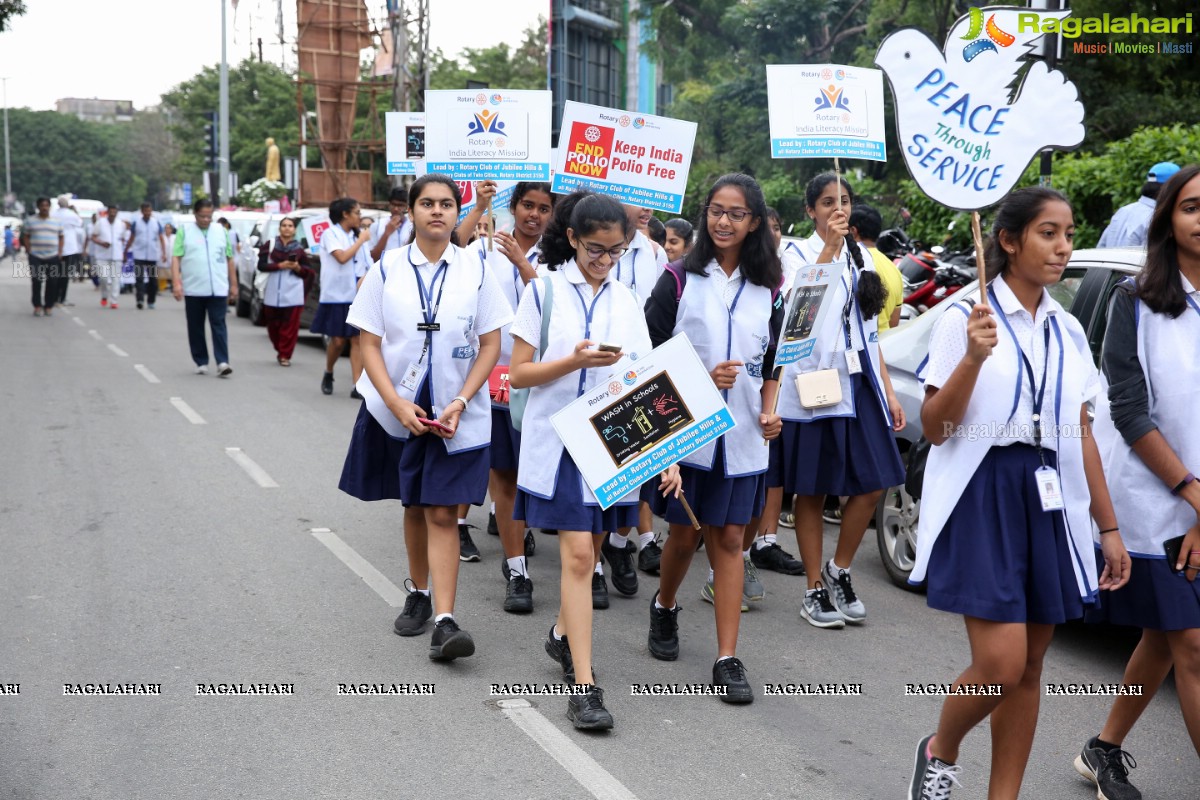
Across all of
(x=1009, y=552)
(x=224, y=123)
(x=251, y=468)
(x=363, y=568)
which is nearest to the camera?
(x=1009, y=552)

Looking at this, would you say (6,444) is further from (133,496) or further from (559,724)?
(559,724)

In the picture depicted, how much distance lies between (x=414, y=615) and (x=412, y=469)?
73 centimetres

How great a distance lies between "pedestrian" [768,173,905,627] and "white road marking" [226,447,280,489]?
399 cm

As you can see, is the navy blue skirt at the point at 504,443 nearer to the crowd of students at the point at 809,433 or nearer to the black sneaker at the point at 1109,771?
the crowd of students at the point at 809,433

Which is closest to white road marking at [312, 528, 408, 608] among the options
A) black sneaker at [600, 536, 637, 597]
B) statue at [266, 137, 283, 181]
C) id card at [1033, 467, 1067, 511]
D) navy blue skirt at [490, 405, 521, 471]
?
navy blue skirt at [490, 405, 521, 471]

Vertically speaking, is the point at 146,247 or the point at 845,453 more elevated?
the point at 146,247

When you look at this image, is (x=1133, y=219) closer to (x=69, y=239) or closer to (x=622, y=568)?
(x=622, y=568)

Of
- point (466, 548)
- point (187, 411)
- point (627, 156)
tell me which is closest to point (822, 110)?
point (627, 156)

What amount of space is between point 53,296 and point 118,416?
1259cm

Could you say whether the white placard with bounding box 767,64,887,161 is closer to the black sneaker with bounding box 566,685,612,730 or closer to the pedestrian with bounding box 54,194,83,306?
the black sneaker with bounding box 566,685,612,730

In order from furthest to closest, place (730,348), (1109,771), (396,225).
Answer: (396,225) → (730,348) → (1109,771)

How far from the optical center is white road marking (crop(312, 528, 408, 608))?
6352 mm

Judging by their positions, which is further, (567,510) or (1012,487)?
(567,510)

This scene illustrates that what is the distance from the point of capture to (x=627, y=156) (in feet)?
23.0
